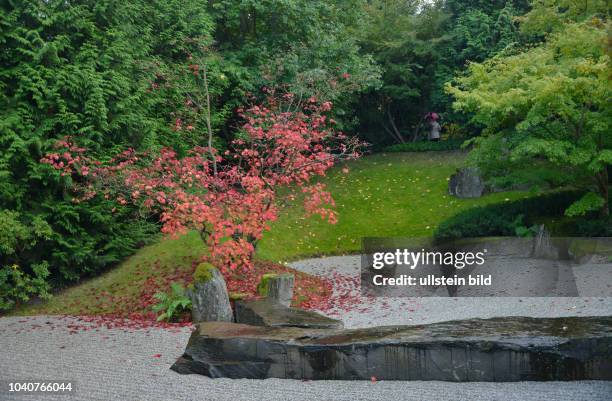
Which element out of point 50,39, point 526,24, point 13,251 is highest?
point 526,24

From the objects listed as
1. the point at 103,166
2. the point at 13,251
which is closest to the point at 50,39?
the point at 103,166

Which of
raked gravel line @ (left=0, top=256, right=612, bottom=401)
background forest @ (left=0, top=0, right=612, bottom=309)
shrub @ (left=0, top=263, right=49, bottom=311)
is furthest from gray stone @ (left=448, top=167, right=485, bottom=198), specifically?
shrub @ (left=0, top=263, right=49, bottom=311)

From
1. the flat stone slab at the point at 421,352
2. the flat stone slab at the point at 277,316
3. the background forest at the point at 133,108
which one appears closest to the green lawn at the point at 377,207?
the background forest at the point at 133,108

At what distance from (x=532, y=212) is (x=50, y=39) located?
1204 cm

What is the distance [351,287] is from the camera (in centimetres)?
1280

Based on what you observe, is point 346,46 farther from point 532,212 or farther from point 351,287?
point 351,287

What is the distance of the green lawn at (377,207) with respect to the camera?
57.1ft

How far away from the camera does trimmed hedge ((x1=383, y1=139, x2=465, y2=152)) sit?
24578 millimetres

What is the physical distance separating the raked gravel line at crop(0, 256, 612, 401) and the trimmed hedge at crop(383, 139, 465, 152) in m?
14.5

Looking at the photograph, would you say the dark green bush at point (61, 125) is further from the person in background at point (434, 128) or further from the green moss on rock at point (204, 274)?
the person in background at point (434, 128)

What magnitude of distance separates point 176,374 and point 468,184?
1432 centimetres

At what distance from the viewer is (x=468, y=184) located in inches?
768

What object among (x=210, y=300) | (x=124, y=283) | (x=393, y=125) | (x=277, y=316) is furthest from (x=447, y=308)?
(x=393, y=125)

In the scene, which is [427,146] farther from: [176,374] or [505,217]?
[176,374]
